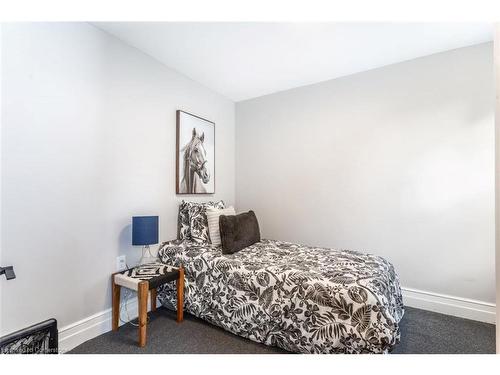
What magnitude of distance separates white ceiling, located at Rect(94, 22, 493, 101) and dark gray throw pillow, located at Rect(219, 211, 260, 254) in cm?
159

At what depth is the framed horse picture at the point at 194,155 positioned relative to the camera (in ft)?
8.72

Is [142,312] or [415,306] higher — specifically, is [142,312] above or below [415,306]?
above

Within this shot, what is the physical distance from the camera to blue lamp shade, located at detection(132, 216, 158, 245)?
1.98 meters

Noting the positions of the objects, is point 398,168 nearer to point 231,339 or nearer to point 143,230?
point 231,339

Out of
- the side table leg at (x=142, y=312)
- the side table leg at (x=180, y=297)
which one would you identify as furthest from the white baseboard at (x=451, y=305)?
the side table leg at (x=142, y=312)

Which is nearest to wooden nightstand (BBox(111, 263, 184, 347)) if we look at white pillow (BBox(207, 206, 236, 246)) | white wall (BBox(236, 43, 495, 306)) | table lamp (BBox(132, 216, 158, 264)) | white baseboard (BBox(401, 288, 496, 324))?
table lamp (BBox(132, 216, 158, 264))

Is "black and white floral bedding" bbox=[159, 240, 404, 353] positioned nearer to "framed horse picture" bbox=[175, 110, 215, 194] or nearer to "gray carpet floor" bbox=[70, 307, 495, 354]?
"gray carpet floor" bbox=[70, 307, 495, 354]

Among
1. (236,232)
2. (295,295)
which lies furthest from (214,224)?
(295,295)

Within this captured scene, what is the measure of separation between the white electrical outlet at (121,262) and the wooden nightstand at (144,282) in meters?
0.07

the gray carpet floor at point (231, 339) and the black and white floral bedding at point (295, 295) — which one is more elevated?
the black and white floral bedding at point (295, 295)

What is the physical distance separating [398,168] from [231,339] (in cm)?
223

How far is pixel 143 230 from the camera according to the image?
199cm

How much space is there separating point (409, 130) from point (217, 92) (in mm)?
2277

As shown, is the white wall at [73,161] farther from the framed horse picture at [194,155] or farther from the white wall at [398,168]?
the white wall at [398,168]
